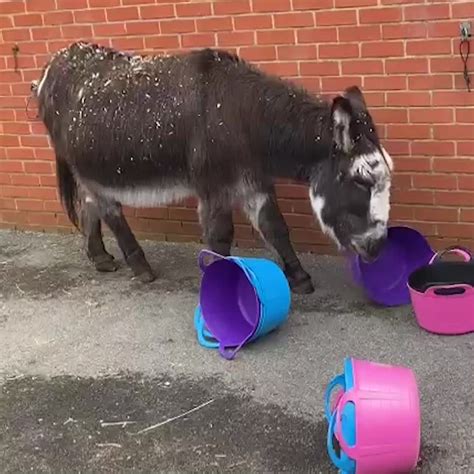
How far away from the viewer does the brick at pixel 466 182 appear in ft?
15.4

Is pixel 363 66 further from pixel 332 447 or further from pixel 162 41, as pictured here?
pixel 332 447

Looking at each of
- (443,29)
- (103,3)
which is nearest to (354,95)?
(443,29)

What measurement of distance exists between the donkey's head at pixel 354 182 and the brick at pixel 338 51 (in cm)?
58

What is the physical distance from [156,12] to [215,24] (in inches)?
16.5

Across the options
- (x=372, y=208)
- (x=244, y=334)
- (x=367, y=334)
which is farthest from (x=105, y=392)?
(x=372, y=208)

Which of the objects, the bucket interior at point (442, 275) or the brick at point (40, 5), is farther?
the brick at point (40, 5)

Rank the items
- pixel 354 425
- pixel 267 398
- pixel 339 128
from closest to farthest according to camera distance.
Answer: pixel 354 425
pixel 267 398
pixel 339 128

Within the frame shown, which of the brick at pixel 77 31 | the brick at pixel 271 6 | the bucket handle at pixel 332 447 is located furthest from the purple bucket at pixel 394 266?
the brick at pixel 77 31

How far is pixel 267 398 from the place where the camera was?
3.64m

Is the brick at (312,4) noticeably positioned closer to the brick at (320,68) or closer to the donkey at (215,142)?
the brick at (320,68)

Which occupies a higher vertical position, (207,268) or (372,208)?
(372,208)

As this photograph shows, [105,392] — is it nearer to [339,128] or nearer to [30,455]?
[30,455]

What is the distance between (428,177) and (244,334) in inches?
58.7

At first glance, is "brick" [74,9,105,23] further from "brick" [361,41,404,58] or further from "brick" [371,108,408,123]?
"brick" [371,108,408,123]
